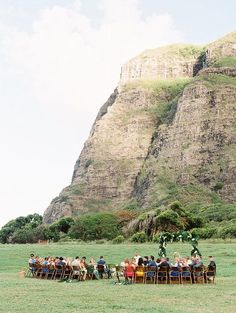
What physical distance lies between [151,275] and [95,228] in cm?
10249

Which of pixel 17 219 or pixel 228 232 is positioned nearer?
pixel 228 232

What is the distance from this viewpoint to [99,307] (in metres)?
21.5

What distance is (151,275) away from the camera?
32.4m

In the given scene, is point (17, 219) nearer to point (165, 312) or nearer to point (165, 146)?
point (165, 146)

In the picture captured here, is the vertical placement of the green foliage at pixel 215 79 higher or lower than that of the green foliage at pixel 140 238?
higher

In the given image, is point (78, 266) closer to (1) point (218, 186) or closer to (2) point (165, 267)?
(2) point (165, 267)

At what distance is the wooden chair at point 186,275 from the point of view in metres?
32.0

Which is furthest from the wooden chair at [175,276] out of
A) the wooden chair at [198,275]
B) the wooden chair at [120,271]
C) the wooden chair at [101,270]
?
the wooden chair at [101,270]

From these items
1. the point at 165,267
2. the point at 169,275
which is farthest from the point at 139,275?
the point at 169,275

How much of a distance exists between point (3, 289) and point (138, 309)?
9.65 m

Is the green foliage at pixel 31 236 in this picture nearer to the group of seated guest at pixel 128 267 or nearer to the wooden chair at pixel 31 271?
the wooden chair at pixel 31 271

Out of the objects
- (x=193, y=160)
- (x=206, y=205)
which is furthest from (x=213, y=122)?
(x=206, y=205)

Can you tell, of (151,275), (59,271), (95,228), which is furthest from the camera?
(95,228)

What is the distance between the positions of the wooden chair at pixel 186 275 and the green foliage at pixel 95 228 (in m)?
97.1
